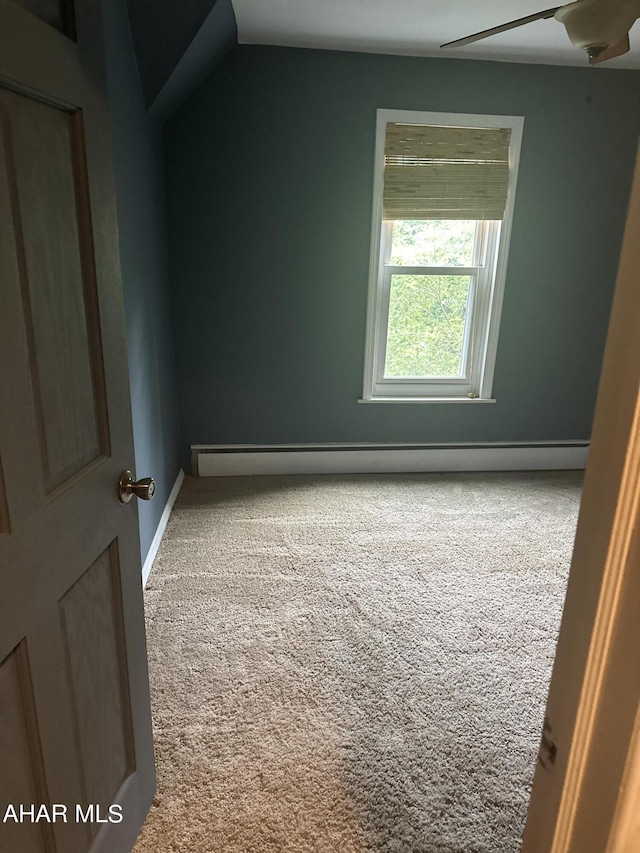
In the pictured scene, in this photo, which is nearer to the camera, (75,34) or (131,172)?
(75,34)

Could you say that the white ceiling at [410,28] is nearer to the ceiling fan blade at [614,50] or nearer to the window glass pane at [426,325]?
the ceiling fan blade at [614,50]

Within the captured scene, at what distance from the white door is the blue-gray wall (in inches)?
49.4

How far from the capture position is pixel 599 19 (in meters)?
1.65

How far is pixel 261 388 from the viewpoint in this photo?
3.49m

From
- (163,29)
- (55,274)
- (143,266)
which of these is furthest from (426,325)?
(55,274)

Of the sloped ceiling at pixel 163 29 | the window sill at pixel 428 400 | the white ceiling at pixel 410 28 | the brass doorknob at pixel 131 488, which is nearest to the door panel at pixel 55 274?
the brass doorknob at pixel 131 488

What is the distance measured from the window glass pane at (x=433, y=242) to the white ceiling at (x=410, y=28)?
2.84 feet

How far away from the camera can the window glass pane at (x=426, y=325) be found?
11.4 ft

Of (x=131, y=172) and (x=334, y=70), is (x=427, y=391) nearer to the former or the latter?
(x=334, y=70)

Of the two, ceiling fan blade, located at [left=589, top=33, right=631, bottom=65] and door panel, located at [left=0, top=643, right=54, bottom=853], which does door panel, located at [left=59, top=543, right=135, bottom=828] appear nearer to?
door panel, located at [left=0, top=643, right=54, bottom=853]

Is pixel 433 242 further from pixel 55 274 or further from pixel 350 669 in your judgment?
pixel 55 274

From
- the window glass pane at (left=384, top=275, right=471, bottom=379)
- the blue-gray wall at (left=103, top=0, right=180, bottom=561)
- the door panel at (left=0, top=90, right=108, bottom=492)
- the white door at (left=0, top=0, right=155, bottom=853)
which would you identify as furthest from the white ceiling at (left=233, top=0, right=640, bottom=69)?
the door panel at (left=0, top=90, right=108, bottom=492)

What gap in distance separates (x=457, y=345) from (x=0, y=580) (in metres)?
3.24

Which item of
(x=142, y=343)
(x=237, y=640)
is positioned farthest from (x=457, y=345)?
(x=237, y=640)
